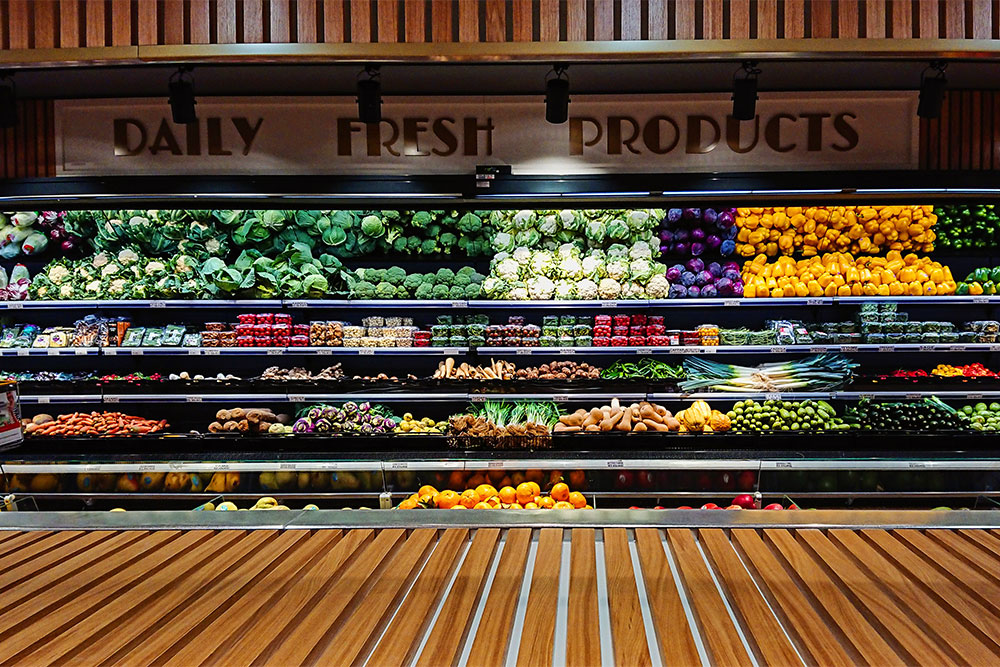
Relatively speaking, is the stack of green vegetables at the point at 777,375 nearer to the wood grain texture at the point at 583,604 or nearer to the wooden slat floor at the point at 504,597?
the wooden slat floor at the point at 504,597

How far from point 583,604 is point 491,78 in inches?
156

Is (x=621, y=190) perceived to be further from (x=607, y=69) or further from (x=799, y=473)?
(x=799, y=473)

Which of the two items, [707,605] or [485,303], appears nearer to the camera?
[707,605]

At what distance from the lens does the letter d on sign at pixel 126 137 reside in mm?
4527

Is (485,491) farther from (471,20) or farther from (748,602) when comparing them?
(471,20)

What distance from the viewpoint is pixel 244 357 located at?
20.0ft

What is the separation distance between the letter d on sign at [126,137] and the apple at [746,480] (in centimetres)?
453

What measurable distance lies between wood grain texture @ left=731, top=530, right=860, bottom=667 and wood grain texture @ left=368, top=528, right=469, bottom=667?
2.32 feet

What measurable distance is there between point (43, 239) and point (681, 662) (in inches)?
271

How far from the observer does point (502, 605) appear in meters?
1.31

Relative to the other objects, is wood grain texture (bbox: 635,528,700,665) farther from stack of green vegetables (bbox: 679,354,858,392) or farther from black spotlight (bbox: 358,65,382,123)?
stack of green vegetables (bbox: 679,354,858,392)

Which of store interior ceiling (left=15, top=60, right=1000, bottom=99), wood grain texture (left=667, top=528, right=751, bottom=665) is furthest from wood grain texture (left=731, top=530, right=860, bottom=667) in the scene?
store interior ceiling (left=15, top=60, right=1000, bottom=99)

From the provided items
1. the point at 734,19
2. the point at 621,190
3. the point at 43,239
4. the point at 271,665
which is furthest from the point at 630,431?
the point at 43,239

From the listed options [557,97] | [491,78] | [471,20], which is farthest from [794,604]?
[491,78]
